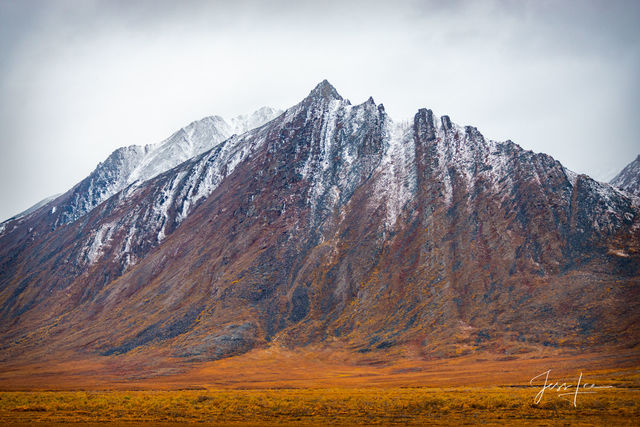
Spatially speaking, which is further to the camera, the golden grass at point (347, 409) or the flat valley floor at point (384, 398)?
the flat valley floor at point (384, 398)

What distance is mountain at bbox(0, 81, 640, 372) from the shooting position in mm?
82062

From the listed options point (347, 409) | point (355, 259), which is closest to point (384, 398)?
point (347, 409)

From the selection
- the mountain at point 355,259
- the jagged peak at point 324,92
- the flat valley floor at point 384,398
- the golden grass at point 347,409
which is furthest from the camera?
the jagged peak at point 324,92

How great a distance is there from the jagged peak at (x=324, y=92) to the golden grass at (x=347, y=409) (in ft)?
431

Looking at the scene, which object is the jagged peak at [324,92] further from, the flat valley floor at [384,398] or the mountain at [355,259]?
the flat valley floor at [384,398]

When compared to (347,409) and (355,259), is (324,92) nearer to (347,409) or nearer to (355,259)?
(355,259)

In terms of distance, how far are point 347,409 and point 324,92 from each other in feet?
458

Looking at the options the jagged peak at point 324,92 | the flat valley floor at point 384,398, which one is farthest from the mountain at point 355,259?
the flat valley floor at point 384,398

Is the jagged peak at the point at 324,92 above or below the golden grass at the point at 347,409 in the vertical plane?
above

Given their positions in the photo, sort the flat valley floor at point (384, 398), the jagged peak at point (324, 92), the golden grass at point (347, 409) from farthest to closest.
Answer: the jagged peak at point (324, 92), the flat valley floor at point (384, 398), the golden grass at point (347, 409)

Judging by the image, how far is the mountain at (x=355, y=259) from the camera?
82.1 m

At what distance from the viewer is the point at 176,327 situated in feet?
334

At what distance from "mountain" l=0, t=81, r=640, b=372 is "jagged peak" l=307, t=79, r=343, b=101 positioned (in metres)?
0.65

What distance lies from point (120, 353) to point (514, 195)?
9940 centimetres
